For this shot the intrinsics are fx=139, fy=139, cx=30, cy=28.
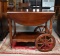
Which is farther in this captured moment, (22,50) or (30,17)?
(22,50)

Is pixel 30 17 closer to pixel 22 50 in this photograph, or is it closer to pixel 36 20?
pixel 36 20

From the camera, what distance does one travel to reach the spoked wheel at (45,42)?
281 cm

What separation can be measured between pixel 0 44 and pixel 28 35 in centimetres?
69

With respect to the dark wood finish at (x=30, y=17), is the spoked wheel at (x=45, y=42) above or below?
below

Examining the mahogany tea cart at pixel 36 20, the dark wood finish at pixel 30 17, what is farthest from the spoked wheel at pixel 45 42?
the dark wood finish at pixel 30 17

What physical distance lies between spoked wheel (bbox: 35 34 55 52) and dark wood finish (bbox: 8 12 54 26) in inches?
12.8

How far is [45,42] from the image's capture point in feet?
9.32

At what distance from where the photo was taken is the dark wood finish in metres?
2.72

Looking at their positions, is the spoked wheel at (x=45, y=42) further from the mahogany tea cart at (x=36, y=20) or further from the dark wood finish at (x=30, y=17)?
the dark wood finish at (x=30, y=17)

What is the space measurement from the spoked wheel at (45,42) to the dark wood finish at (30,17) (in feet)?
1.07

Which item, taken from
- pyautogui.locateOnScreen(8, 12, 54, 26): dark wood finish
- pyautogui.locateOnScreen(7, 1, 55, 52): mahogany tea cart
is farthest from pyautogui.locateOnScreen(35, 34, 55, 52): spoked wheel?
pyautogui.locateOnScreen(8, 12, 54, 26): dark wood finish

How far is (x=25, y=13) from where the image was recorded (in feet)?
8.92

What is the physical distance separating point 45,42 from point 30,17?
1.96ft

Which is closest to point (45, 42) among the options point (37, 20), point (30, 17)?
point (37, 20)
